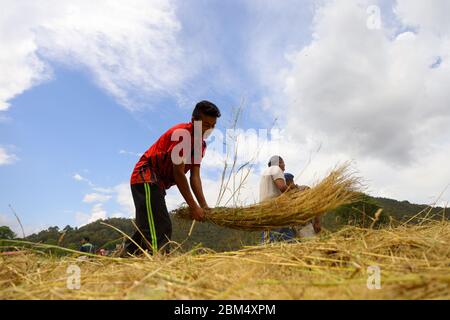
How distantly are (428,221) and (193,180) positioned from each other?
76.9 inches

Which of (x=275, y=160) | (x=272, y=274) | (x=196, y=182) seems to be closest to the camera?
(x=272, y=274)

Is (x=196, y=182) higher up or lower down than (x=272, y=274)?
higher up

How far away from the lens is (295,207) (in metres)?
2.97

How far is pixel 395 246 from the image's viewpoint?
1574 millimetres

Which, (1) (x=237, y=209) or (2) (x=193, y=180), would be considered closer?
(1) (x=237, y=209)

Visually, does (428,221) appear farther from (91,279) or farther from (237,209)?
(91,279)

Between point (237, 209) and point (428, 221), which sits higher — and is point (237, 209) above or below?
above

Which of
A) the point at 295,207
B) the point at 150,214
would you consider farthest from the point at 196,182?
the point at 295,207

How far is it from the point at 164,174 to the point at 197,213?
460 mm

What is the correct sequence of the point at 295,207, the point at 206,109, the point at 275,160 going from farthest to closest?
the point at 275,160 < the point at 206,109 < the point at 295,207

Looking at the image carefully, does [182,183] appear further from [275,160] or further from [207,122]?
[275,160]

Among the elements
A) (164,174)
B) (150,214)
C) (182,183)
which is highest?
(164,174)
